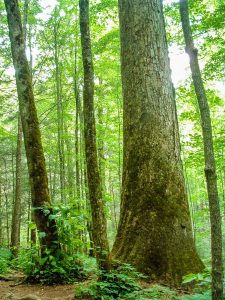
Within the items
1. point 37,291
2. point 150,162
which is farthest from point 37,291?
point 150,162

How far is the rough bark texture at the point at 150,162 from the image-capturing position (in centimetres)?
469

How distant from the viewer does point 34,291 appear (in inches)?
175

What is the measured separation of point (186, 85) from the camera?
1152 cm

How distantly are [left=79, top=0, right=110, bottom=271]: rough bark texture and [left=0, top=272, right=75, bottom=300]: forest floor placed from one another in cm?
74

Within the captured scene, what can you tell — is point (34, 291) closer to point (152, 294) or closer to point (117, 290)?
point (117, 290)

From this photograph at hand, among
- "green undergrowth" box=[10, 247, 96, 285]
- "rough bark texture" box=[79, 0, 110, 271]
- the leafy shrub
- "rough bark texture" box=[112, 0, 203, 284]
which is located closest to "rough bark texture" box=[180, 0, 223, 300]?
the leafy shrub

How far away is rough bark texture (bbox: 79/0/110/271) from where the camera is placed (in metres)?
3.96

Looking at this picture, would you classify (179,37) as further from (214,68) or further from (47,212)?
(47,212)

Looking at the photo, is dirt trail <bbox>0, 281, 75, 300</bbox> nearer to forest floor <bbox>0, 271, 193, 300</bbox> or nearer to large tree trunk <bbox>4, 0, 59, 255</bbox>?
forest floor <bbox>0, 271, 193, 300</bbox>

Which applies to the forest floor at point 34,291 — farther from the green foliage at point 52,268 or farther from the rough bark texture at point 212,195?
the rough bark texture at point 212,195

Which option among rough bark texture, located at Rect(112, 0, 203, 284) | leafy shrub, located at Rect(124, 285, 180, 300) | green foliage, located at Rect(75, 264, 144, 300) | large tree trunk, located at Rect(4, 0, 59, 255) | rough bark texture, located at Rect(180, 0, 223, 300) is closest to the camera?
rough bark texture, located at Rect(180, 0, 223, 300)

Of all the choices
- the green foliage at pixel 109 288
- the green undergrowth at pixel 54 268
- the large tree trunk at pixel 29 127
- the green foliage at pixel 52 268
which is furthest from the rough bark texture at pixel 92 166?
the large tree trunk at pixel 29 127

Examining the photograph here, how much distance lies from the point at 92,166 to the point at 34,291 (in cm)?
210

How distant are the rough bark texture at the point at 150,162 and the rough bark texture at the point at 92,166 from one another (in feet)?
3.30
